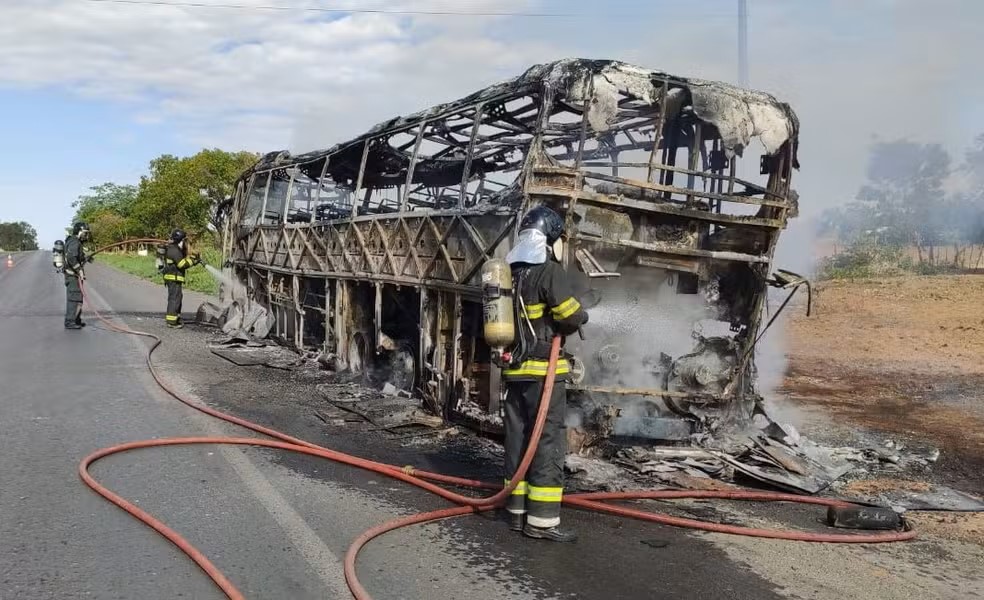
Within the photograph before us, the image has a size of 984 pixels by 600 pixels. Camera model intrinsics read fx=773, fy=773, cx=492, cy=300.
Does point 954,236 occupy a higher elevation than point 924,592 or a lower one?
higher

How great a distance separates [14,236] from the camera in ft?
474

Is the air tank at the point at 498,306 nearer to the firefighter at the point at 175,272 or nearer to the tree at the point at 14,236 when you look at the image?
the firefighter at the point at 175,272

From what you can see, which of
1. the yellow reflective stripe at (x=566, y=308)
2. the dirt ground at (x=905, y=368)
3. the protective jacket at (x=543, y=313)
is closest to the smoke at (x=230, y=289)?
the dirt ground at (x=905, y=368)

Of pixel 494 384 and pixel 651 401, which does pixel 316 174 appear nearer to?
pixel 494 384

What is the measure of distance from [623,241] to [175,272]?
1075 cm

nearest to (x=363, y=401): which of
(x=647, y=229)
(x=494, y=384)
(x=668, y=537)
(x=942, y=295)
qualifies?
(x=494, y=384)

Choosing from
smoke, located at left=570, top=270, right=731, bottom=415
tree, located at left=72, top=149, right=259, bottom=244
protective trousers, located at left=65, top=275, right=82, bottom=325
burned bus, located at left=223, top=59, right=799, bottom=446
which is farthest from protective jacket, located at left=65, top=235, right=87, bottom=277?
tree, located at left=72, top=149, right=259, bottom=244

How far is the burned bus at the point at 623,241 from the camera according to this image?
19.6ft

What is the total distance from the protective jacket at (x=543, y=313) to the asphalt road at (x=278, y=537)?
0.96 m

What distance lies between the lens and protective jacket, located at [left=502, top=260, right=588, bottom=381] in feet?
14.8

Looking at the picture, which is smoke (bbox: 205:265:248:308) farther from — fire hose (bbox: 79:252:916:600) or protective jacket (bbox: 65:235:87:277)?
fire hose (bbox: 79:252:916:600)

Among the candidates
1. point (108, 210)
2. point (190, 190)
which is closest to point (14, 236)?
point (108, 210)

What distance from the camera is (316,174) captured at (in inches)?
460

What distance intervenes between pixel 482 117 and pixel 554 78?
4.36ft
